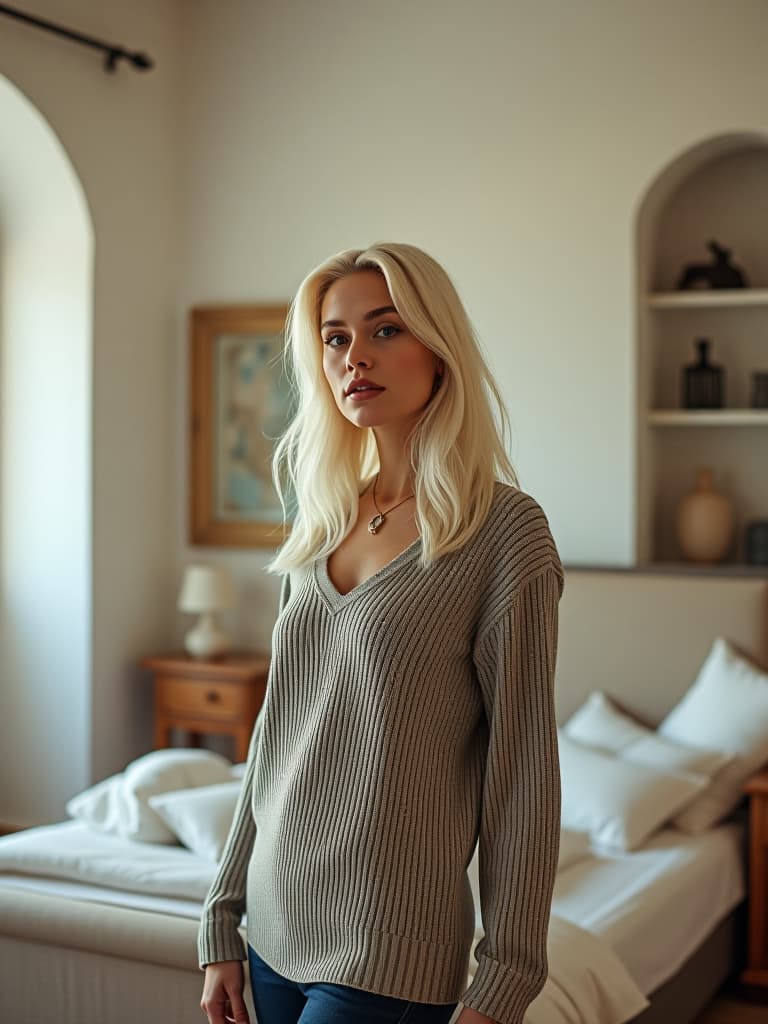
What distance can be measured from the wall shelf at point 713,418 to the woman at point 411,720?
2.69 meters

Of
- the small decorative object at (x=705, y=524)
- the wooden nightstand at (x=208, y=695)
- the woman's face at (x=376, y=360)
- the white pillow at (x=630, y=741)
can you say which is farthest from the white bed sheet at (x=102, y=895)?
the small decorative object at (x=705, y=524)

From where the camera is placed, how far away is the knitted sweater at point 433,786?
53.7 inches

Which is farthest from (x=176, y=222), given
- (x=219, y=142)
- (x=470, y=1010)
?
(x=470, y=1010)

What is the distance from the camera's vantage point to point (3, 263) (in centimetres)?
459

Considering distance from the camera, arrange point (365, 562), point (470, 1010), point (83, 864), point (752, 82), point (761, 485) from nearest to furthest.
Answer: point (470, 1010), point (365, 562), point (83, 864), point (752, 82), point (761, 485)

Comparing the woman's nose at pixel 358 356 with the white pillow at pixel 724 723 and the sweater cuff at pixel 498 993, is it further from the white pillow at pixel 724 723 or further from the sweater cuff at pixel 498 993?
→ the white pillow at pixel 724 723

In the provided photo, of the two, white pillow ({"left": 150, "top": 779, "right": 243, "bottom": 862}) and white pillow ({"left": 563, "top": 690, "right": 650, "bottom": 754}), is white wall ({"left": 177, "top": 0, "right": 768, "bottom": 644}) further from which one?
white pillow ({"left": 150, "top": 779, "right": 243, "bottom": 862})

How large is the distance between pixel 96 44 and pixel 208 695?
2.26 m

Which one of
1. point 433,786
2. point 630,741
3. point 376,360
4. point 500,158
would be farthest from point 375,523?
point 500,158

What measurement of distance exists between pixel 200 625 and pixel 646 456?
1720 millimetres

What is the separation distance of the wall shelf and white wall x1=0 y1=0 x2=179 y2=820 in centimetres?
186

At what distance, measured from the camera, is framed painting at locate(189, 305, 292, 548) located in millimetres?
4746

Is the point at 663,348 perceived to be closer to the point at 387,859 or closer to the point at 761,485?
the point at 761,485

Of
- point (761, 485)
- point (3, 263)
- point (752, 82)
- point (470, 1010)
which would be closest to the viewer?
point (470, 1010)
